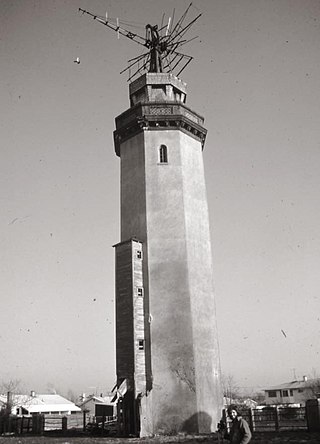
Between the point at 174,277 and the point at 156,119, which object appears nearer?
the point at 174,277

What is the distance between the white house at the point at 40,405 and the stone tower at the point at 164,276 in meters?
41.5

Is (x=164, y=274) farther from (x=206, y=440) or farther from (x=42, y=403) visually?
(x=42, y=403)

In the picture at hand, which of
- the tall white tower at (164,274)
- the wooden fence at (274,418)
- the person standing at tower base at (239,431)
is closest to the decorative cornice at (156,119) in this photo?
the tall white tower at (164,274)

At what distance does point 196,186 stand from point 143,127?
17.3 ft

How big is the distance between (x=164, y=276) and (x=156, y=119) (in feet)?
34.4

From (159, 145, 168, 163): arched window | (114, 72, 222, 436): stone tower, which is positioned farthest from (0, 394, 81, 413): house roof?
(159, 145, 168, 163): arched window

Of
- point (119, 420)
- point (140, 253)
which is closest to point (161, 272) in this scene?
point (140, 253)

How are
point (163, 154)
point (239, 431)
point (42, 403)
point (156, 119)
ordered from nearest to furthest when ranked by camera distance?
point (239, 431)
point (163, 154)
point (156, 119)
point (42, 403)

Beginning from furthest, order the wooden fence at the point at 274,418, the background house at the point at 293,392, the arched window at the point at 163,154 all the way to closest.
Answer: the background house at the point at 293,392, the arched window at the point at 163,154, the wooden fence at the point at 274,418

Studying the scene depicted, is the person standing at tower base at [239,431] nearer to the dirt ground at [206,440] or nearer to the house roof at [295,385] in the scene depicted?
the dirt ground at [206,440]

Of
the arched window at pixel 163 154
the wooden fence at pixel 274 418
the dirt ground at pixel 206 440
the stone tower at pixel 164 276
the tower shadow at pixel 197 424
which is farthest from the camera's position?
the arched window at pixel 163 154

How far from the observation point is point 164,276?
24750 millimetres

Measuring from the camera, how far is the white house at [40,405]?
58306mm

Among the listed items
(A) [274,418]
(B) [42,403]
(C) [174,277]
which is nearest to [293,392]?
(B) [42,403]
